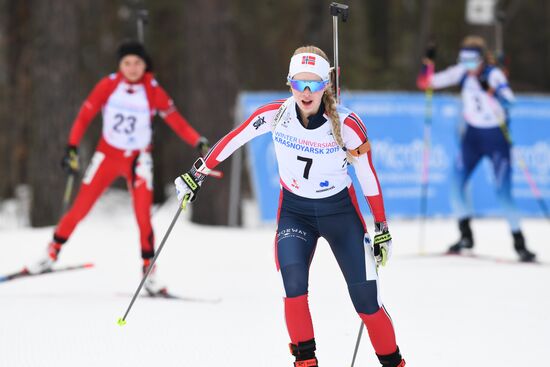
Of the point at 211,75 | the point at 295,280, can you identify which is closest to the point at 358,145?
the point at 295,280

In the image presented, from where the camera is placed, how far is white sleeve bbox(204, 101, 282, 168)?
4.96 m

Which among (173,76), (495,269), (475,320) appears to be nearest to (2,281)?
(475,320)

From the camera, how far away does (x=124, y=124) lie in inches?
303

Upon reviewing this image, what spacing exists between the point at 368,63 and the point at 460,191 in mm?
12737

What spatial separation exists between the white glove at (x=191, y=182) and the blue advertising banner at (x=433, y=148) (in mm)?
→ 6976

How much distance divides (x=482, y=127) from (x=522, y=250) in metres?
1.29

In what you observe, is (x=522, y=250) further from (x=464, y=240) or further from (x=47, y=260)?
(x=47, y=260)

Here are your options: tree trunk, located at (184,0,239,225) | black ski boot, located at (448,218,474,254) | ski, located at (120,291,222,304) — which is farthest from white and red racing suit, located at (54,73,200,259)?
tree trunk, located at (184,0,239,225)

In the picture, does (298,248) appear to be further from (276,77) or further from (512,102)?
(276,77)

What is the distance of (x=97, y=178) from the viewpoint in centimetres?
766

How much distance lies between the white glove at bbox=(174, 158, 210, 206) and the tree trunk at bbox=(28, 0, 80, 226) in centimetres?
703

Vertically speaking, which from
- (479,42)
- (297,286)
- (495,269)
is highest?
(479,42)

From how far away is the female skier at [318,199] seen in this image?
185 inches

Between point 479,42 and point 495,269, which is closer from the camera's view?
point 495,269
